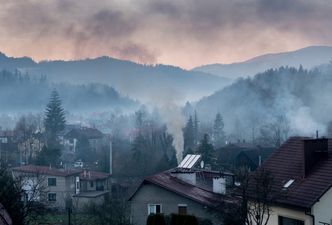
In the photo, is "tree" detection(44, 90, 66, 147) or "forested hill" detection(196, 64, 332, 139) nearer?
"tree" detection(44, 90, 66, 147)

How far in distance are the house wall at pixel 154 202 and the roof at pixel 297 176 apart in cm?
783

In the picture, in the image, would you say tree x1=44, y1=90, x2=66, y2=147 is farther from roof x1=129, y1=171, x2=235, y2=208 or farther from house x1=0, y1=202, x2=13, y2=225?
house x1=0, y1=202, x2=13, y2=225

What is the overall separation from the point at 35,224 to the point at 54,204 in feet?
52.0

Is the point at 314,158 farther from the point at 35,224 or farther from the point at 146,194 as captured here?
the point at 35,224

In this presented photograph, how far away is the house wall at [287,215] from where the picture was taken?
21058mm

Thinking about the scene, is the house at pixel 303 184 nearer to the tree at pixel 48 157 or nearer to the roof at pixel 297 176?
the roof at pixel 297 176

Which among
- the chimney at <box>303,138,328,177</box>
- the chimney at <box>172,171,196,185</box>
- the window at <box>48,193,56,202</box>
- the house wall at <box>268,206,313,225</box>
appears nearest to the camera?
the house wall at <box>268,206,313,225</box>

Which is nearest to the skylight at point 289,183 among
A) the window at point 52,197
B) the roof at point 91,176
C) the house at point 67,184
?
the house at point 67,184

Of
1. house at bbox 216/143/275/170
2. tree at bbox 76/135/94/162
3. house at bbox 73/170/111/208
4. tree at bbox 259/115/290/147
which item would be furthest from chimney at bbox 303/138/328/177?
tree at bbox 259/115/290/147

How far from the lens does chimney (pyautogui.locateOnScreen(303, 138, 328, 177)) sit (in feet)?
74.3

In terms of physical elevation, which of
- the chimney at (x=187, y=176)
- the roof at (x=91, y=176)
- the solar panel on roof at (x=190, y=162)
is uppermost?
the solar panel on roof at (x=190, y=162)

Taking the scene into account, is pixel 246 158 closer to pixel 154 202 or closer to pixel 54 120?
pixel 154 202

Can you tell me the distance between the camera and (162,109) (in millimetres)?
164250

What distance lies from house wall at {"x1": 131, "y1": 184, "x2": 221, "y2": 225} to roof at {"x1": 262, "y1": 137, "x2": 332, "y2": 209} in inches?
308
